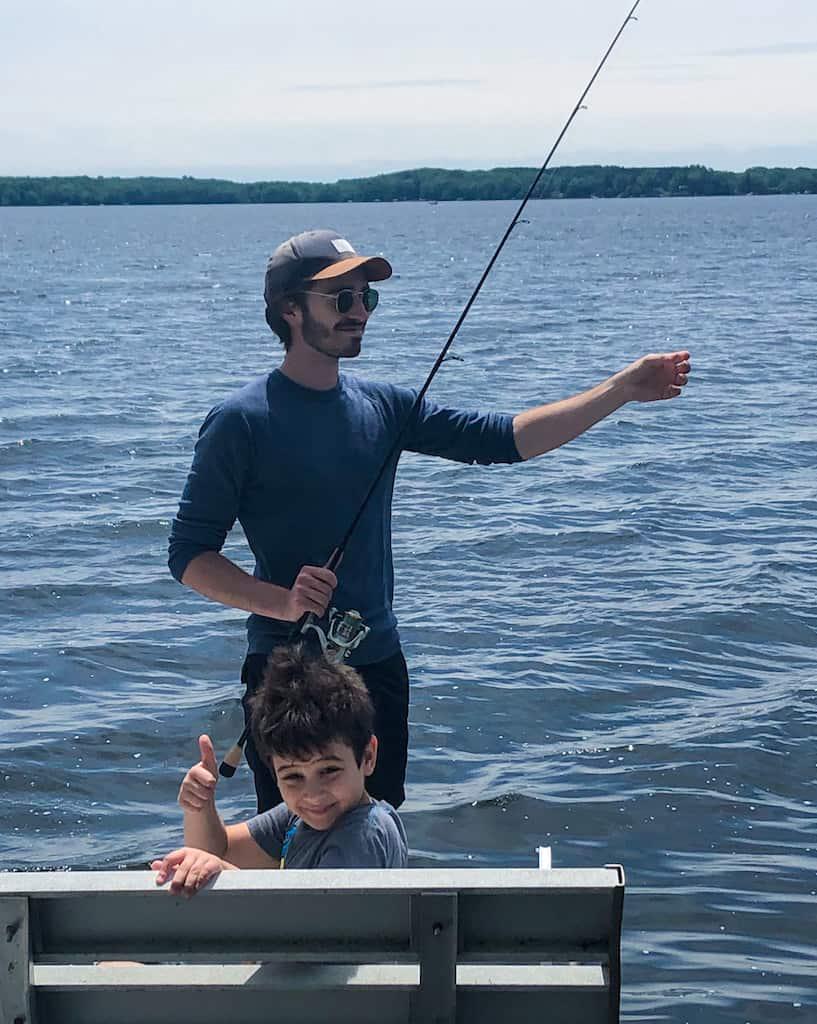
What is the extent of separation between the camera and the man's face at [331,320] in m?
4.00

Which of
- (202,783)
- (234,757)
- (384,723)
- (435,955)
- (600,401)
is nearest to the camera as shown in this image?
(435,955)

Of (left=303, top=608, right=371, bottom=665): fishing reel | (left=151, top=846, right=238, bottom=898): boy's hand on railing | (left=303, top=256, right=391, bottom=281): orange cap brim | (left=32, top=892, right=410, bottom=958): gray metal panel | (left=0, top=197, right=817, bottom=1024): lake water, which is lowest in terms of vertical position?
(left=0, top=197, right=817, bottom=1024): lake water

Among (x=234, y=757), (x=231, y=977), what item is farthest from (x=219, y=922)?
(x=234, y=757)

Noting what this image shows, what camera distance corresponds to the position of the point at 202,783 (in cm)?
321

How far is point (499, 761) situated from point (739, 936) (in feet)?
7.58

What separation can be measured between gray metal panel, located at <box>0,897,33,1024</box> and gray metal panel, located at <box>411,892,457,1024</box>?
61 cm

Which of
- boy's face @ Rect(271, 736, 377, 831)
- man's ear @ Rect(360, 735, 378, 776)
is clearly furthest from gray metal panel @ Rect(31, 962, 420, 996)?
man's ear @ Rect(360, 735, 378, 776)

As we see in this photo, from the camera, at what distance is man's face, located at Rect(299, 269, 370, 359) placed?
13.1 ft

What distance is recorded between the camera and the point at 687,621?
1029 cm

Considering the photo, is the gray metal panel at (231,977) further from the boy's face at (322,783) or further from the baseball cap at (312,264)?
the baseball cap at (312,264)

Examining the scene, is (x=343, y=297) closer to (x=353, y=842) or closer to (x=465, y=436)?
(x=465, y=436)

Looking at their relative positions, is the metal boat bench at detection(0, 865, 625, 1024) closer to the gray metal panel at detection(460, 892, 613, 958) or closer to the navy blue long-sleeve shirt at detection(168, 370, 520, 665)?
the gray metal panel at detection(460, 892, 613, 958)

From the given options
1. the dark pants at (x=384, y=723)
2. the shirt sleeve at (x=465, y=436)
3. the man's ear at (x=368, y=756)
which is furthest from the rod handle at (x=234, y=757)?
the shirt sleeve at (x=465, y=436)

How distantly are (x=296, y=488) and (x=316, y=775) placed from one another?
2.96 ft
